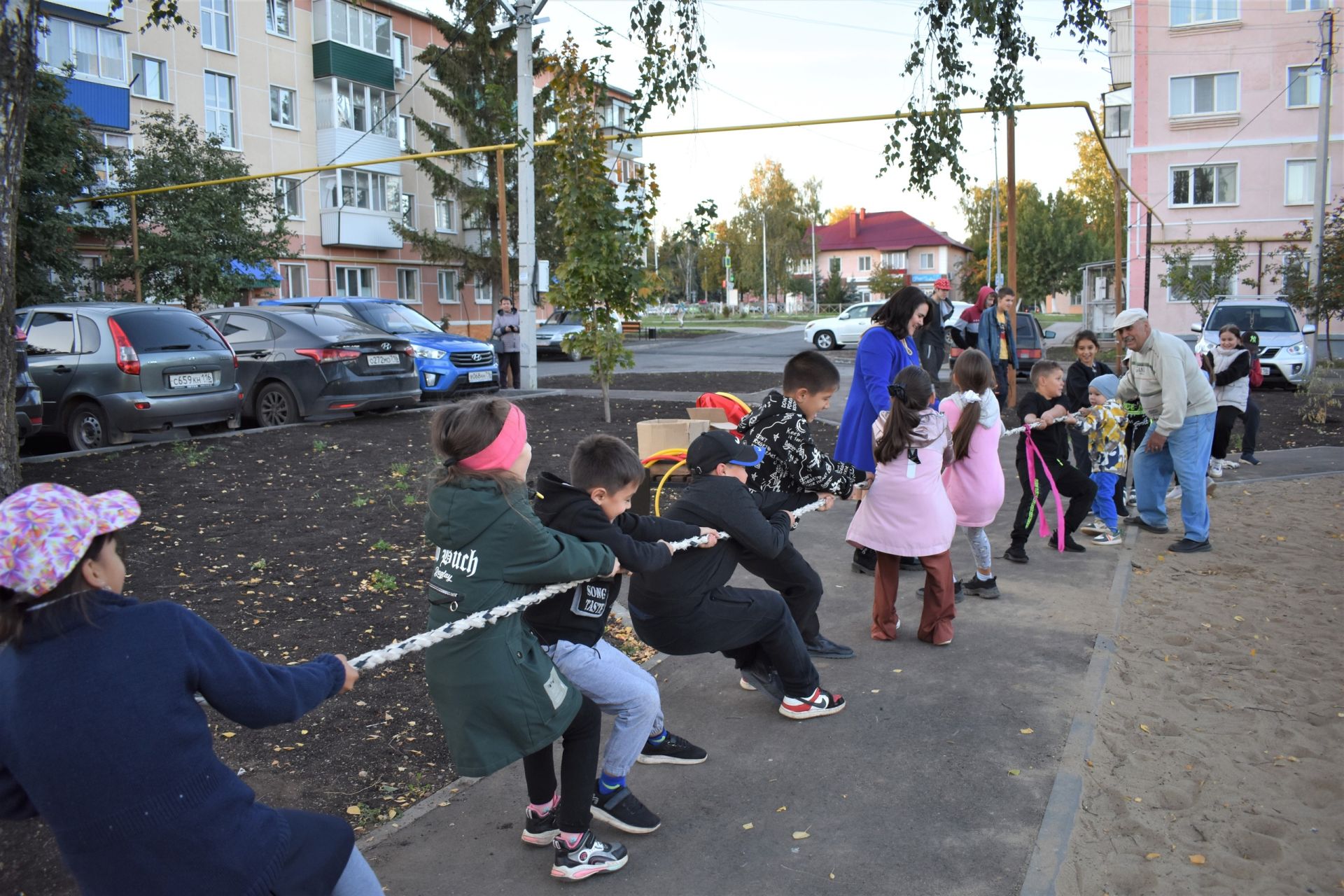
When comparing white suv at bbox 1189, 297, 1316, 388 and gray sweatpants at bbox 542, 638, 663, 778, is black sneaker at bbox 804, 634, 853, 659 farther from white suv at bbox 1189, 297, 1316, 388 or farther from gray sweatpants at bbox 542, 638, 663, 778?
white suv at bbox 1189, 297, 1316, 388

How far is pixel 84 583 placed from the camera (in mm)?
2115

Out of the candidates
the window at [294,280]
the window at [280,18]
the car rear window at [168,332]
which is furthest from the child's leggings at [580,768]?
the window at [280,18]

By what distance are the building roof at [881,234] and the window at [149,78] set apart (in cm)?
7501

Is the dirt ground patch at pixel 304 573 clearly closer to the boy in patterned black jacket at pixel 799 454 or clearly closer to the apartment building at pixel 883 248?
the boy in patterned black jacket at pixel 799 454

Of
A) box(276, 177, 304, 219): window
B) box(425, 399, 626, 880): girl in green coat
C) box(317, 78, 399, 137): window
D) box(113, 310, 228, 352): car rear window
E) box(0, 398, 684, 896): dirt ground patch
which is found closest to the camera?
box(425, 399, 626, 880): girl in green coat

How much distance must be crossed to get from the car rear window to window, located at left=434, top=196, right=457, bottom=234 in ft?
109

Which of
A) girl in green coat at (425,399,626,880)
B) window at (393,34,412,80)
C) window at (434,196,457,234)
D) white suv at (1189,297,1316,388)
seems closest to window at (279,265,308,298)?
window at (434,196,457,234)

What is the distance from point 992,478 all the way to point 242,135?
3612 cm

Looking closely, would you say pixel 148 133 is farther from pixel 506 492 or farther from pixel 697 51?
pixel 506 492

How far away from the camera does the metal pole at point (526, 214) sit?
696 inches

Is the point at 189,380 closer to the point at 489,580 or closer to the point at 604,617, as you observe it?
the point at 604,617

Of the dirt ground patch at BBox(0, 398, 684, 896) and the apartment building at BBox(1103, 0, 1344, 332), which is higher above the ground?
the apartment building at BBox(1103, 0, 1344, 332)

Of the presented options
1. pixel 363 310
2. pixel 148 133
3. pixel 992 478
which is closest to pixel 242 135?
pixel 148 133

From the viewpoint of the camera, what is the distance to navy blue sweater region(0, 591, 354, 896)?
2.06 meters
